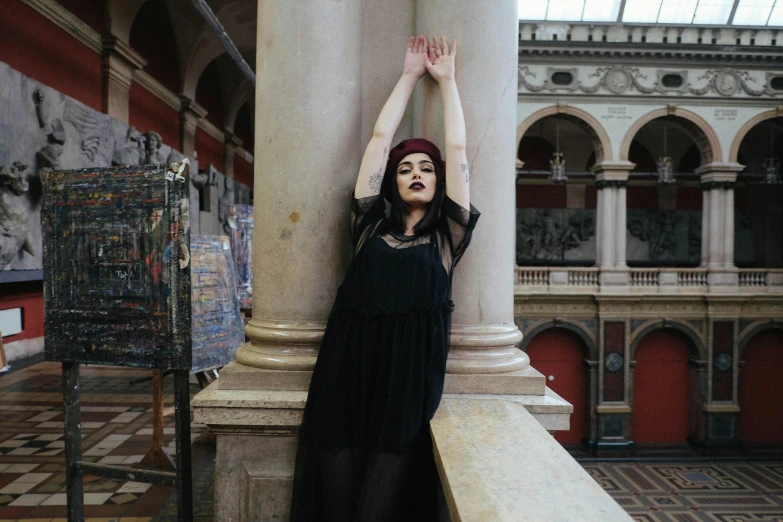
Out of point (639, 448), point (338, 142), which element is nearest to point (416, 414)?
point (338, 142)

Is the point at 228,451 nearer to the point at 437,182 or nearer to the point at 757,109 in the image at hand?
the point at 437,182

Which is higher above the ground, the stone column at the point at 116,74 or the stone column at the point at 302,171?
the stone column at the point at 116,74

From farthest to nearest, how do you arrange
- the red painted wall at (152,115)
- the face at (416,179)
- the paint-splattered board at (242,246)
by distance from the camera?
the red painted wall at (152,115), the paint-splattered board at (242,246), the face at (416,179)

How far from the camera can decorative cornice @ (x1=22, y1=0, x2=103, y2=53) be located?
7.62 m

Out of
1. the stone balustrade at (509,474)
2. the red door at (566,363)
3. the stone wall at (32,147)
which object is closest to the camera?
the stone balustrade at (509,474)

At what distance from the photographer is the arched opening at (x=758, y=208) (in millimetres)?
18469

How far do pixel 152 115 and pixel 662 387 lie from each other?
14.7 meters

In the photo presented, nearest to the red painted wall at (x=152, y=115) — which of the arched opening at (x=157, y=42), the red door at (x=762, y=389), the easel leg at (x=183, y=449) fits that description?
the arched opening at (x=157, y=42)

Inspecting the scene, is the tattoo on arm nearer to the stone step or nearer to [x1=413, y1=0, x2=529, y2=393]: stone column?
[x1=413, y1=0, x2=529, y2=393]: stone column

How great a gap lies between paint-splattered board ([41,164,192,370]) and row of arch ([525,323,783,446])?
14.2m

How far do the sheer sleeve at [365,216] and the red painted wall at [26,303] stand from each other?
7218 mm

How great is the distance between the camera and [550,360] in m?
15.8

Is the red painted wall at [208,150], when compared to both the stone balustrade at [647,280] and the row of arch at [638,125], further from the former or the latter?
the stone balustrade at [647,280]

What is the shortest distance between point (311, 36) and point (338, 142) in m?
0.42
